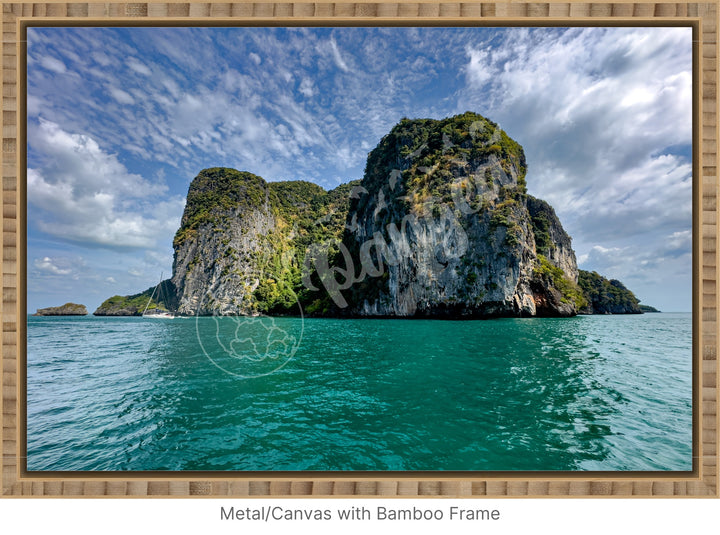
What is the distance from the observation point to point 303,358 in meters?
10.1

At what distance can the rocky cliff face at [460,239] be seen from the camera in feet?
98.4

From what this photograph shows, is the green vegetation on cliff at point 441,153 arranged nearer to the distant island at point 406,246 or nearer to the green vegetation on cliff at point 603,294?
the distant island at point 406,246

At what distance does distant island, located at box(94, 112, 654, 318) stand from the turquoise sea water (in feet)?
34.5

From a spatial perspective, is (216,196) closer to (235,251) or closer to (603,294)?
(235,251)

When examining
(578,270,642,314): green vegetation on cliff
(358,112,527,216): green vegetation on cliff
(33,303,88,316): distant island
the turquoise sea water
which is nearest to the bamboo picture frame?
the turquoise sea water

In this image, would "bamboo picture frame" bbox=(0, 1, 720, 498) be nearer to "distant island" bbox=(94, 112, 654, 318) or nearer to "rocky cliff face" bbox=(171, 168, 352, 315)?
"distant island" bbox=(94, 112, 654, 318)

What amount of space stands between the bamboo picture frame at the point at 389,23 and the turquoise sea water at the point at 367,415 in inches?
16.5

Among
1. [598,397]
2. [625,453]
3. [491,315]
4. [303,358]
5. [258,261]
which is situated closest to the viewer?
[625,453]

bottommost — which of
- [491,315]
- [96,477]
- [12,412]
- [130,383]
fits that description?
[491,315]

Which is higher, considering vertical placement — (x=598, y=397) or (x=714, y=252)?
(x=714, y=252)

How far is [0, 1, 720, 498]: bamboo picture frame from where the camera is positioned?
2107 millimetres
